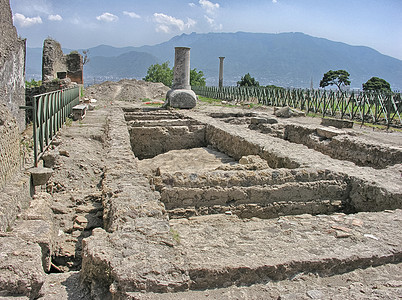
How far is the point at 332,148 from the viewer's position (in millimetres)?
9242

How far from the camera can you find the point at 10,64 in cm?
846

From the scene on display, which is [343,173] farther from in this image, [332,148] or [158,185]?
[332,148]

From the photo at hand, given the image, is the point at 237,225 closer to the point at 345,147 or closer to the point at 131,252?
the point at 131,252

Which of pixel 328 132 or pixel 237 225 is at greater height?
pixel 328 132

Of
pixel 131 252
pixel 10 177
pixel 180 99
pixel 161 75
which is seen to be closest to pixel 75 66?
pixel 180 99

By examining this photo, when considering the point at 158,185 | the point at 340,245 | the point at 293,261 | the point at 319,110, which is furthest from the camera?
the point at 319,110

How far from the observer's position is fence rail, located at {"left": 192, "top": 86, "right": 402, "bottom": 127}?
696 inches

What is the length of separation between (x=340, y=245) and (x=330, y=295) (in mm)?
780

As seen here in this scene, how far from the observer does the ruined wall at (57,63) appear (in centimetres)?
2309

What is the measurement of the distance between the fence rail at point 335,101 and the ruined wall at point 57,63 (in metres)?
14.1

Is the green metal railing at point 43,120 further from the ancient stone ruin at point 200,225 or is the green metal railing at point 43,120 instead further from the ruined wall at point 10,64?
the ruined wall at point 10,64

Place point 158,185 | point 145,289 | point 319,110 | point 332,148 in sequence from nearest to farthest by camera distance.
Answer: point 145,289 → point 158,185 → point 332,148 → point 319,110

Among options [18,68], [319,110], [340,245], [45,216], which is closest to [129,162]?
[45,216]

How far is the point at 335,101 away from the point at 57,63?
19.4 m
